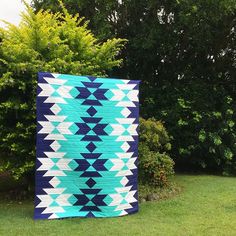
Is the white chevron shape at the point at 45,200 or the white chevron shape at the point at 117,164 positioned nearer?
the white chevron shape at the point at 45,200

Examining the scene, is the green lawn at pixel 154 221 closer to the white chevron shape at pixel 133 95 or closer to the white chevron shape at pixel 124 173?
the white chevron shape at pixel 124 173

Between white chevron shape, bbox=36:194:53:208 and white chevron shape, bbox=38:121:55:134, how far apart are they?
939 millimetres

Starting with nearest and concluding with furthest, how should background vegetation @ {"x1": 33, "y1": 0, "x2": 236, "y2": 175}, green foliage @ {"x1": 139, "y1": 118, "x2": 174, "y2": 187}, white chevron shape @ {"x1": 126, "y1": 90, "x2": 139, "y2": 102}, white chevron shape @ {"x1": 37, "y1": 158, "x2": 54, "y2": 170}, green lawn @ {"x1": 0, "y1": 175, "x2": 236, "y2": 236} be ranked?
green lawn @ {"x1": 0, "y1": 175, "x2": 236, "y2": 236} → white chevron shape @ {"x1": 37, "y1": 158, "x2": 54, "y2": 170} → white chevron shape @ {"x1": 126, "y1": 90, "x2": 139, "y2": 102} → green foliage @ {"x1": 139, "y1": 118, "x2": 174, "y2": 187} → background vegetation @ {"x1": 33, "y1": 0, "x2": 236, "y2": 175}

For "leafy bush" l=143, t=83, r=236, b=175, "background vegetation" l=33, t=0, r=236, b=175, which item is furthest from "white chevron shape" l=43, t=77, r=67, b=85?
"leafy bush" l=143, t=83, r=236, b=175

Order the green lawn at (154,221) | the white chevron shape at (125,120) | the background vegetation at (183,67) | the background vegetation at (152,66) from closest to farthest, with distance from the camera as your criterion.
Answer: the green lawn at (154,221) < the white chevron shape at (125,120) < the background vegetation at (152,66) < the background vegetation at (183,67)

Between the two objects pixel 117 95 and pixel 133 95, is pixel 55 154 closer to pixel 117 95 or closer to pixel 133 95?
pixel 117 95

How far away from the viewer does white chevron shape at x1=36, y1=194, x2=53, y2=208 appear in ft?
21.9

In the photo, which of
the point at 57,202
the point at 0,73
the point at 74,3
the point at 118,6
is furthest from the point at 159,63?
the point at 57,202

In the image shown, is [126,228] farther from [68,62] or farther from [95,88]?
[68,62]

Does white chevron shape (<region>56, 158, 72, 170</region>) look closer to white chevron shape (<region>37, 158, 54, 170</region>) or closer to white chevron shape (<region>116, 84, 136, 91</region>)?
white chevron shape (<region>37, 158, 54, 170</region>)

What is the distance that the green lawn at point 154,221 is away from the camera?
6230 millimetres

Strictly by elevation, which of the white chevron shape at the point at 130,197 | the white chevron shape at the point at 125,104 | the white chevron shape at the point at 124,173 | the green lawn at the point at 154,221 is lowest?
the green lawn at the point at 154,221

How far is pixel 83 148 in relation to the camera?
22.5 ft

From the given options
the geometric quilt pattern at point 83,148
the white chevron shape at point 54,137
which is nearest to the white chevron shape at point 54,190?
the geometric quilt pattern at point 83,148
